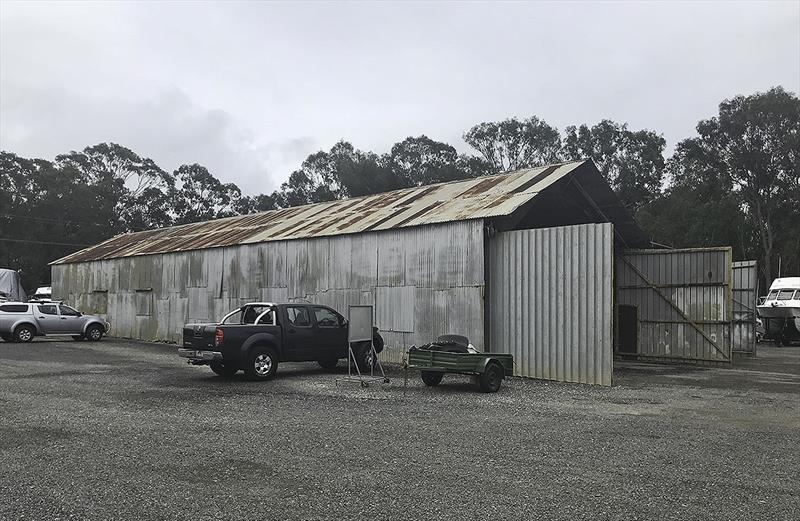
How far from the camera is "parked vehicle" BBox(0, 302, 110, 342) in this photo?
26016 millimetres

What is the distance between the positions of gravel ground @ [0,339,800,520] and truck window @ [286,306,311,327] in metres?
1.73

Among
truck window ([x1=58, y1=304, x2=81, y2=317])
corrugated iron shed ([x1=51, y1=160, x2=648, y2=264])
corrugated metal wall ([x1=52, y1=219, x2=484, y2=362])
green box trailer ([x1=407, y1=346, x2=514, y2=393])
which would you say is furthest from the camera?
truck window ([x1=58, y1=304, x2=81, y2=317])

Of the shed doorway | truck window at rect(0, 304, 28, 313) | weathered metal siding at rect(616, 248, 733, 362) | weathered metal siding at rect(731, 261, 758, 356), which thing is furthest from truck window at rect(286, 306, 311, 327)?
weathered metal siding at rect(731, 261, 758, 356)

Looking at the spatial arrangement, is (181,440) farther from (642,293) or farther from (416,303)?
(642,293)

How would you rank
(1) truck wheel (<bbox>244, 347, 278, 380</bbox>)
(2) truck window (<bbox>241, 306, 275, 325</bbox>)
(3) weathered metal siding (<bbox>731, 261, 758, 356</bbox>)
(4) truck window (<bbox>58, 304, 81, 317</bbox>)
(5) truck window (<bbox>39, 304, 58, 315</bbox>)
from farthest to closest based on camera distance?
(4) truck window (<bbox>58, 304, 81, 317</bbox>) → (5) truck window (<bbox>39, 304, 58, 315</bbox>) → (3) weathered metal siding (<bbox>731, 261, 758, 356</bbox>) → (2) truck window (<bbox>241, 306, 275, 325</bbox>) → (1) truck wheel (<bbox>244, 347, 278, 380</bbox>)

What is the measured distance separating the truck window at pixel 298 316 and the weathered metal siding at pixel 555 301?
15.2 ft

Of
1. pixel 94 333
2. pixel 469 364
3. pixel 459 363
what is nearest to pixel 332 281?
pixel 459 363

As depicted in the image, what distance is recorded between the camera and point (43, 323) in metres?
27.0

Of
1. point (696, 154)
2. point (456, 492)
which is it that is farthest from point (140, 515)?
point (696, 154)

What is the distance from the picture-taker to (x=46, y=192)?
62.9 m

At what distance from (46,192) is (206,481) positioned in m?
64.9

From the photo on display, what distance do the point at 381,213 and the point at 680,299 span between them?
9861 mm

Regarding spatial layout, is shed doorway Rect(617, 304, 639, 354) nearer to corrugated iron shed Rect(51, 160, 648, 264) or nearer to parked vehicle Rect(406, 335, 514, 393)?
corrugated iron shed Rect(51, 160, 648, 264)

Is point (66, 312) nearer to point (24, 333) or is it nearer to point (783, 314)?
point (24, 333)
